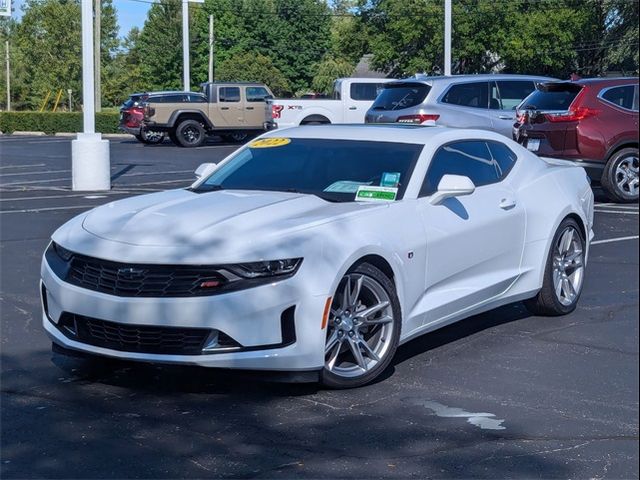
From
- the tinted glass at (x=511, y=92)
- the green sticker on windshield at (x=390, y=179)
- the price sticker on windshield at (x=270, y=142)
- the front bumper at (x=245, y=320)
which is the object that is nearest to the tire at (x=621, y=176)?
the tinted glass at (x=511, y=92)

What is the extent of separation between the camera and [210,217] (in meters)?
6.12

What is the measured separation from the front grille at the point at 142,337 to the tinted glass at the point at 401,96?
13.1 meters

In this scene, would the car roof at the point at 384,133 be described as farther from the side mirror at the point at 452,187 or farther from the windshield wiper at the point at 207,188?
the windshield wiper at the point at 207,188

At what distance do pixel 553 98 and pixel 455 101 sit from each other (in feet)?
11.1

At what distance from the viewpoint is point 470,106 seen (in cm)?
1859

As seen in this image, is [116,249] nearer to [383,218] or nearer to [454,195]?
[383,218]

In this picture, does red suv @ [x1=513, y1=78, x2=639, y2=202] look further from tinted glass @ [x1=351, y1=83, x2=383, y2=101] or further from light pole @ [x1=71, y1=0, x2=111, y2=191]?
tinted glass @ [x1=351, y1=83, x2=383, y2=101]

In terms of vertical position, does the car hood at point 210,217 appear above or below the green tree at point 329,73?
below

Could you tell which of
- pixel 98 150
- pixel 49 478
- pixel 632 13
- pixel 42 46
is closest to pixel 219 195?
pixel 49 478

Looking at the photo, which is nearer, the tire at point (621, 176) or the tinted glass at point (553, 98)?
the tire at point (621, 176)

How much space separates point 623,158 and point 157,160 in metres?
14.8

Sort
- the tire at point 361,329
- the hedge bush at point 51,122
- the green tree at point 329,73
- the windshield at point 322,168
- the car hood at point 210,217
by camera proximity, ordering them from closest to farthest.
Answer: the car hood at point 210,217 < the tire at point 361,329 < the windshield at point 322,168 < the hedge bush at point 51,122 < the green tree at point 329,73

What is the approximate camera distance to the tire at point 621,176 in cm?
1473

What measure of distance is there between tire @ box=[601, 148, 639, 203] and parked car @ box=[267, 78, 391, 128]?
14.3 metres
